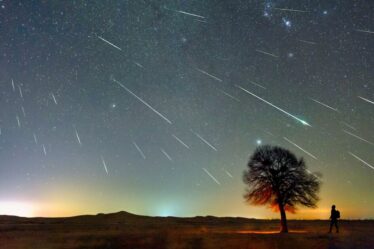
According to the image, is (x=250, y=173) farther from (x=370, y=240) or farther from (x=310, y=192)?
(x=370, y=240)

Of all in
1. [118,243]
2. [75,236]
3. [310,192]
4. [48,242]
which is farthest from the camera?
[310,192]

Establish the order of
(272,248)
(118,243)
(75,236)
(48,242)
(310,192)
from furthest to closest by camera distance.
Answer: (310,192)
(75,236)
(48,242)
(118,243)
(272,248)

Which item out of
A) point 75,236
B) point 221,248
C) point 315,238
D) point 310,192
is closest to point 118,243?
point 75,236

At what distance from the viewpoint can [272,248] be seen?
21094 millimetres

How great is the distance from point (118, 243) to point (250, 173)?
13905 millimetres

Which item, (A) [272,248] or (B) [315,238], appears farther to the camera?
(B) [315,238]

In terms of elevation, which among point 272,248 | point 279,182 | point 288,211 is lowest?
point 272,248

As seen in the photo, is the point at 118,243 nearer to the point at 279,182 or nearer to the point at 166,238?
the point at 166,238

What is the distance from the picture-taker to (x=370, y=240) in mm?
21781

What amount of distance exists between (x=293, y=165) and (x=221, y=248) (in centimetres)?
1384

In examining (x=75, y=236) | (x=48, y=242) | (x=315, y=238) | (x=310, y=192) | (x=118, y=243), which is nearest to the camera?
(x=315, y=238)

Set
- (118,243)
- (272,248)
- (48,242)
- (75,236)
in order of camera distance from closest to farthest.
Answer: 1. (272,248)
2. (118,243)
3. (48,242)
4. (75,236)

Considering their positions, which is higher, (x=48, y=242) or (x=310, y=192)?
(x=310, y=192)

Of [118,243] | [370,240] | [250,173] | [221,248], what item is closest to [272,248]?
[221,248]
